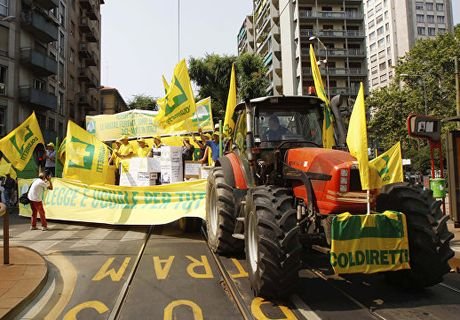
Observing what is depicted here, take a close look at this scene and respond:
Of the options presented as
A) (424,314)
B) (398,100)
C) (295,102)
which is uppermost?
(398,100)

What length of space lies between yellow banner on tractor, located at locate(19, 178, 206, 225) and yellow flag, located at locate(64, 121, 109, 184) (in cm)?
49

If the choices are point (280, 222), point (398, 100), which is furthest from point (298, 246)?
point (398, 100)

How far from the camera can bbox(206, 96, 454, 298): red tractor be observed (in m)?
4.80

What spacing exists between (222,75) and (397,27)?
A: 88.8m

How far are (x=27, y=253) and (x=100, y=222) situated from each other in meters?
3.82

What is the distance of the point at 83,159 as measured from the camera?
1298cm

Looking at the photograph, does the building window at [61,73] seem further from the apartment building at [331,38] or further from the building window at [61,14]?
the apartment building at [331,38]

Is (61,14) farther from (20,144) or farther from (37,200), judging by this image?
(37,200)

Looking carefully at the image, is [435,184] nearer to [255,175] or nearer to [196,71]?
[255,175]

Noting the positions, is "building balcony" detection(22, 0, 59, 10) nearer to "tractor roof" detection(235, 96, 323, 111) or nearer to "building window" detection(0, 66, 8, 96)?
"building window" detection(0, 66, 8, 96)

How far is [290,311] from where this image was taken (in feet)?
15.5

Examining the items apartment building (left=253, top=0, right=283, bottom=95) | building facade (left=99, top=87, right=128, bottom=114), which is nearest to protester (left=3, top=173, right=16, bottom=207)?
apartment building (left=253, top=0, right=283, bottom=95)

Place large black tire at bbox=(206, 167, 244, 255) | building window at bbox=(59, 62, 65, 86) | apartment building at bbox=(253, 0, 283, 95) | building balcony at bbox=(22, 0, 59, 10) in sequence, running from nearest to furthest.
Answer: large black tire at bbox=(206, 167, 244, 255)
building balcony at bbox=(22, 0, 59, 10)
building window at bbox=(59, 62, 65, 86)
apartment building at bbox=(253, 0, 283, 95)

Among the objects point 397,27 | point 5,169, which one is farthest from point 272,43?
point 5,169
